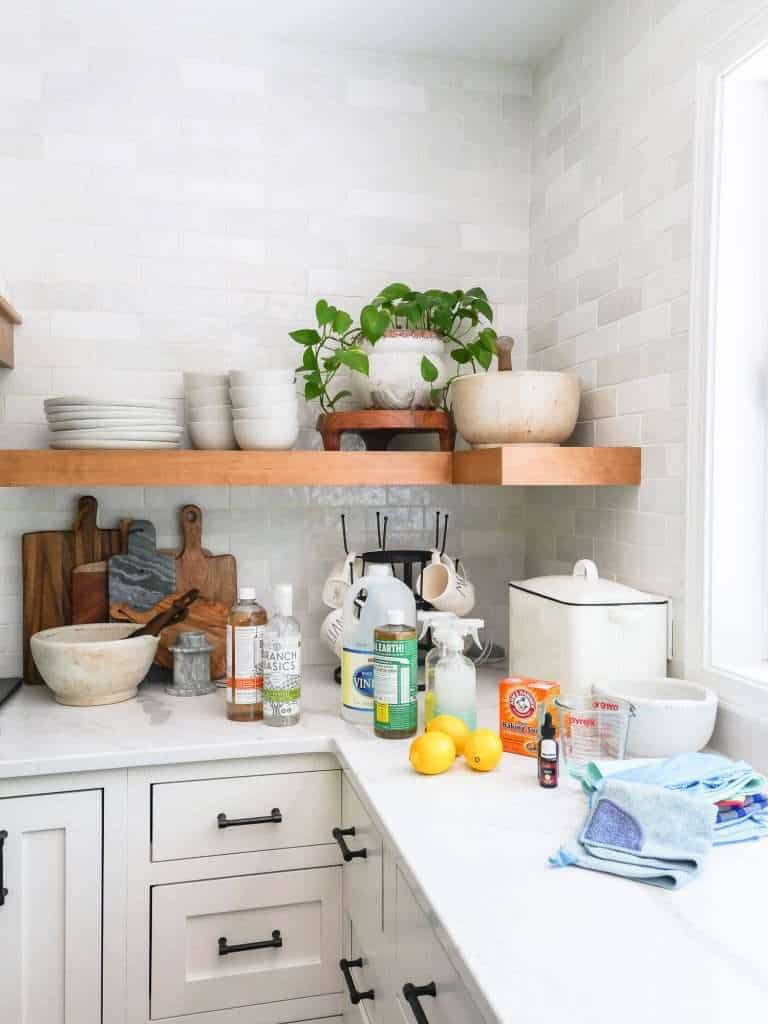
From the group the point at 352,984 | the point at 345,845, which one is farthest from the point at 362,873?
the point at 352,984

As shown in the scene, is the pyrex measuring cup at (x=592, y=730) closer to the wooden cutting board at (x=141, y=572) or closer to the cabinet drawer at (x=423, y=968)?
the cabinet drawer at (x=423, y=968)

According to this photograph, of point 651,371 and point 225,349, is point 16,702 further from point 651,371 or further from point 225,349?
point 651,371

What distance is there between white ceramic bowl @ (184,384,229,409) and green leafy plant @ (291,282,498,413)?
19cm

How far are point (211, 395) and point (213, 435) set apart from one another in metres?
0.09

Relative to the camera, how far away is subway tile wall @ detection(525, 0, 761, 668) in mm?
1756

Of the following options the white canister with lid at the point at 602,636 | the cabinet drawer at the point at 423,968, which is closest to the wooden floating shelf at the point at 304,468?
the white canister with lid at the point at 602,636

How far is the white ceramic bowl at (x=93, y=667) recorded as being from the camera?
73.9 inches

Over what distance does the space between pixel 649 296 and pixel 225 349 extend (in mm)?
1063

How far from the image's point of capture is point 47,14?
2.14 metres

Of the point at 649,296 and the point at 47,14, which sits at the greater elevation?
the point at 47,14

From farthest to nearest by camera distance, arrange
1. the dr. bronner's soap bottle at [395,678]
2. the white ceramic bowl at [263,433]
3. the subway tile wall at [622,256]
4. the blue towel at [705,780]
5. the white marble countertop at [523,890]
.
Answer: the white ceramic bowl at [263,433] < the subway tile wall at [622,256] < the dr. bronner's soap bottle at [395,678] < the blue towel at [705,780] < the white marble countertop at [523,890]

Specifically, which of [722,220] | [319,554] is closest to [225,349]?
[319,554]

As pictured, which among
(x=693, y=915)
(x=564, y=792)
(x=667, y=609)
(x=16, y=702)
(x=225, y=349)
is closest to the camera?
(x=693, y=915)

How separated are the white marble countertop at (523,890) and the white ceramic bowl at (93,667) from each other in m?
0.12
